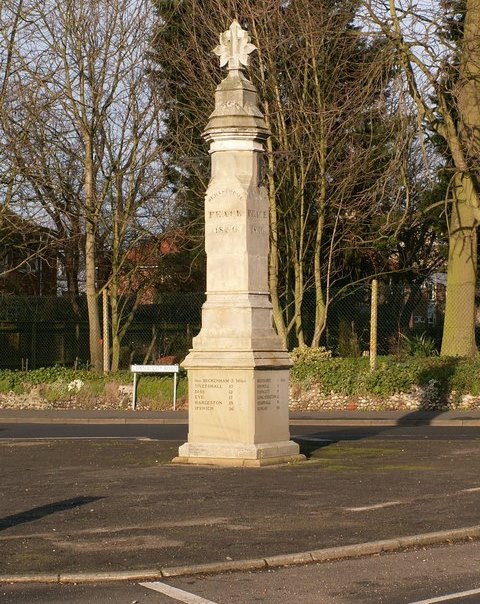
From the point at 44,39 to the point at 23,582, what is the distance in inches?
1039

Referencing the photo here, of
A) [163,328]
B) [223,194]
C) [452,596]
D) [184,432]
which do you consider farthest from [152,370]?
[452,596]

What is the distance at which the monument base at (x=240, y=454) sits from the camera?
15.4 m

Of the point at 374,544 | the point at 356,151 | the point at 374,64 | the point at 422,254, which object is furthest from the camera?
the point at 422,254

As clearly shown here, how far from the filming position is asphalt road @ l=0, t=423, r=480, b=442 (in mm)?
21016

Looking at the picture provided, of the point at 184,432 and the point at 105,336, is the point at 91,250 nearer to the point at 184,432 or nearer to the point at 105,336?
the point at 105,336

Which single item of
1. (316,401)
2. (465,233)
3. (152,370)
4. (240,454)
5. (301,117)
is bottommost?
(240,454)

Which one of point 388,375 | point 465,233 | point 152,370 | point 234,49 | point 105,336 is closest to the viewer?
point 234,49

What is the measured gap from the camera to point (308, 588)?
28.4 ft

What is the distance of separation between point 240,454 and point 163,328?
21.5m

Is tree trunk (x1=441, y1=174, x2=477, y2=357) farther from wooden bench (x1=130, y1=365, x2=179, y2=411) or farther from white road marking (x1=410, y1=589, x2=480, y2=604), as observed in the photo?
white road marking (x1=410, y1=589, x2=480, y2=604)

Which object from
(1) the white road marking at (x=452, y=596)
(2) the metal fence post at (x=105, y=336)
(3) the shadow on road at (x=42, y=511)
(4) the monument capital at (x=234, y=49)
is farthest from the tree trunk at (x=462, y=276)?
(1) the white road marking at (x=452, y=596)

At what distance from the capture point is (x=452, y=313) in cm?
3117

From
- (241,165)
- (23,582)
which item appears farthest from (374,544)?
(241,165)

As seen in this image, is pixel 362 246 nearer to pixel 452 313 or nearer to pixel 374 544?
pixel 452 313
